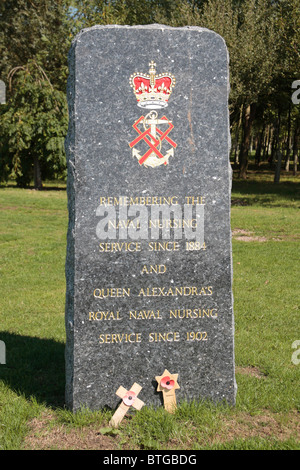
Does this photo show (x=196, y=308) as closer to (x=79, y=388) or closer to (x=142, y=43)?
(x=79, y=388)

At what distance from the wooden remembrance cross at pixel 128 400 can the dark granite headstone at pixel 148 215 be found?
0.07 metres

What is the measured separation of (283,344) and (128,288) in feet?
7.98

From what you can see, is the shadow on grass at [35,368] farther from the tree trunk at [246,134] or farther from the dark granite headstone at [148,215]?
the tree trunk at [246,134]

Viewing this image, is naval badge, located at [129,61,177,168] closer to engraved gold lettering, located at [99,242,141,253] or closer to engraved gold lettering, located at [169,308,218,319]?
engraved gold lettering, located at [99,242,141,253]

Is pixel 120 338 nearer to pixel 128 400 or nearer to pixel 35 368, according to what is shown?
pixel 128 400

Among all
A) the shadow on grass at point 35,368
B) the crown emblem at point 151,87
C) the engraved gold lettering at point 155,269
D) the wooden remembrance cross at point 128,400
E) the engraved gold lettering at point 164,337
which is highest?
the crown emblem at point 151,87

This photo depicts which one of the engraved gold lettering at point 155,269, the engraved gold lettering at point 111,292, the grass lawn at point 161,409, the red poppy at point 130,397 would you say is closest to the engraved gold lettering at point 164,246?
the engraved gold lettering at point 155,269

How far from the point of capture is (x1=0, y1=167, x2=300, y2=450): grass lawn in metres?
3.77

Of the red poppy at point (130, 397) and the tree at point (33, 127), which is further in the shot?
the tree at point (33, 127)

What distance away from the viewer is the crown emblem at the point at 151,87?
4.06 meters

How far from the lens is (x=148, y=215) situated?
4125 millimetres

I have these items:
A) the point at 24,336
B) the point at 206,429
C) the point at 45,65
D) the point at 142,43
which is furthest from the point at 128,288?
the point at 45,65

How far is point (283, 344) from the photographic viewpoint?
5.71 meters
